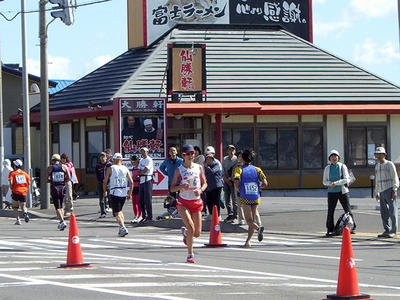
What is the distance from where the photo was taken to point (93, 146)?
121ft

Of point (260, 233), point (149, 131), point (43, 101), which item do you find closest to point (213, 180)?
point (260, 233)

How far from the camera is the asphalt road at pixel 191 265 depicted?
10.7 meters

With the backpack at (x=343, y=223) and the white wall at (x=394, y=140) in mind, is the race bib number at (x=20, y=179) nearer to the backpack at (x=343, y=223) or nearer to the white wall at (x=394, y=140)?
the backpack at (x=343, y=223)

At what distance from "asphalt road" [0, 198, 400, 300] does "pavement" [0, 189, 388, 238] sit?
8cm

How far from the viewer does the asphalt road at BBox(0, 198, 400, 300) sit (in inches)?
421

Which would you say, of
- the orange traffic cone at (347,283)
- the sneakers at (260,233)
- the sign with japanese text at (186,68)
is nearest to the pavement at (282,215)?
the sneakers at (260,233)

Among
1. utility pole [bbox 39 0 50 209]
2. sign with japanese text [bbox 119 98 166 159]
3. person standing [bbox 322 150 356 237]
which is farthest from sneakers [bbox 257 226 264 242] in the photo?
utility pole [bbox 39 0 50 209]

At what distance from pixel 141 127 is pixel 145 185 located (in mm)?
5509

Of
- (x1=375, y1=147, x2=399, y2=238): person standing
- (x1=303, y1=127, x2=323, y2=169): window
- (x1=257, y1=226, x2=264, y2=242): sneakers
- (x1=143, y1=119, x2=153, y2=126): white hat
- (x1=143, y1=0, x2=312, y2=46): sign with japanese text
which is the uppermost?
(x1=143, y1=0, x2=312, y2=46): sign with japanese text

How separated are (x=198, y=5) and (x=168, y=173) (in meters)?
18.7

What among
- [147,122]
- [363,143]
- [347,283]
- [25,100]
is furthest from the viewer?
[363,143]

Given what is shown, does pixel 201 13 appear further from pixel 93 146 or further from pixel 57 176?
pixel 57 176

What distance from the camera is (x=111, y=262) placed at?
45.3 feet

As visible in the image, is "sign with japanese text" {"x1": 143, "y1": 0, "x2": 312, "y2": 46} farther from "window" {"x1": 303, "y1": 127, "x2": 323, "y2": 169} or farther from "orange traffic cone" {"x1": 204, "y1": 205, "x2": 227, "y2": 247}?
"orange traffic cone" {"x1": 204, "y1": 205, "x2": 227, "y2": 247}
